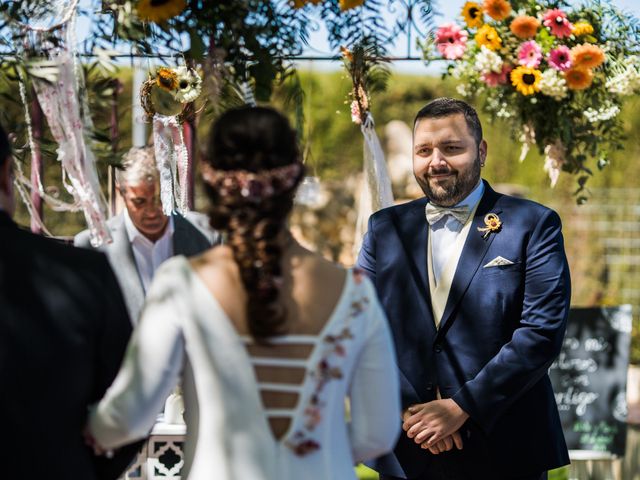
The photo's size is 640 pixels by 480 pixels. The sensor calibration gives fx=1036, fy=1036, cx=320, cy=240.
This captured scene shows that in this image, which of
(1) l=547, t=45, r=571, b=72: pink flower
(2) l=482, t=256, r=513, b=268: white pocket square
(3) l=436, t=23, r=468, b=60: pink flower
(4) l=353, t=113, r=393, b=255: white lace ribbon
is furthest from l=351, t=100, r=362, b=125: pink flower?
(2) l=482, t=256, r=513, b=268: white pocket square

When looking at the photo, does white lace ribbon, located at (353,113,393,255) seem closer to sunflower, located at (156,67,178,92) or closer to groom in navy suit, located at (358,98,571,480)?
groom in navy suit, located at (358,98,571,480)

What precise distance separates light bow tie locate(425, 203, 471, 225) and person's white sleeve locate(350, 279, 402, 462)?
1.36 m

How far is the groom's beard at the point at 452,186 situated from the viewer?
11.7 ft

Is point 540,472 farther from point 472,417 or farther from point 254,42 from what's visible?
point 254,42

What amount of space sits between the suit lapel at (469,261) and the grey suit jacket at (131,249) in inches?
51.5

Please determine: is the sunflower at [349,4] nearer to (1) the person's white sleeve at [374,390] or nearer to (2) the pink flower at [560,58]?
(1) the person's white sleeve at [374,390]

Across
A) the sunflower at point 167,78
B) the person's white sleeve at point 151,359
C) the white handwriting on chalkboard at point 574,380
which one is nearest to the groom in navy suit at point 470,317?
the sunflower at point 167,78

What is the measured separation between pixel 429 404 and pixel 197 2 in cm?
151

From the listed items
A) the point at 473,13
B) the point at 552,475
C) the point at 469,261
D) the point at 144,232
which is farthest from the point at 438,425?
the point at 552,475

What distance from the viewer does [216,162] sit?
218 centimetres

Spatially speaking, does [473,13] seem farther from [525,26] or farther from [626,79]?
[626,79]

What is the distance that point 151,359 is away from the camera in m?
2.15

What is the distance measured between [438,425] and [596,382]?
3.20 m

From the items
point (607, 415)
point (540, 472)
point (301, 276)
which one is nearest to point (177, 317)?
point (301, 276)
